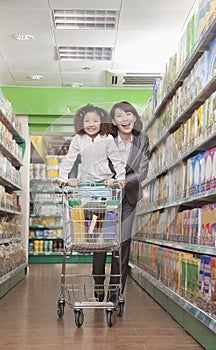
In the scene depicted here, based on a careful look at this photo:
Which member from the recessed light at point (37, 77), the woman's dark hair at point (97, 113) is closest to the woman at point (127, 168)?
the woman's dark hair at point (97, 113)

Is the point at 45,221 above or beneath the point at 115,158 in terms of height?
beneath

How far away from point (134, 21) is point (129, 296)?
9.32ft

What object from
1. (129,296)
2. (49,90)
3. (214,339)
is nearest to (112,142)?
(129,296)

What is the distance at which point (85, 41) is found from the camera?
667 centimetres

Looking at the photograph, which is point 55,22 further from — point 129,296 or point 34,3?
point 129,296

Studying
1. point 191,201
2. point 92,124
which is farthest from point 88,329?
point 92,124

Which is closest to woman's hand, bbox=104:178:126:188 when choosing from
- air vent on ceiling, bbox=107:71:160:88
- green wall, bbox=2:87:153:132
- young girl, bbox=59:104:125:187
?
young girl, bbox=59:104:125:187

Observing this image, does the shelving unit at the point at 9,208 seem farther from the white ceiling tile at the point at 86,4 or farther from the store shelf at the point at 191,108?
the store shelf at the point at 191,108

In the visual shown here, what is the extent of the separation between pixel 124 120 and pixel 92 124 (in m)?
0.51

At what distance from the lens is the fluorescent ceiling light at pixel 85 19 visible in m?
5.82

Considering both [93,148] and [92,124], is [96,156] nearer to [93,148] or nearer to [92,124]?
[93,148]

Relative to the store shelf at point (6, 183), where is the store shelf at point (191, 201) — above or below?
below

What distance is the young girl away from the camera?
4129mm

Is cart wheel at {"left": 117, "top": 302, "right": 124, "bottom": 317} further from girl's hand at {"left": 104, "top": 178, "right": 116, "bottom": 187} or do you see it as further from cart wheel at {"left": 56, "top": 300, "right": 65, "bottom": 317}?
girl's hand at {"left": 104, "top": 178, "right": 116, "bottom": 187}
